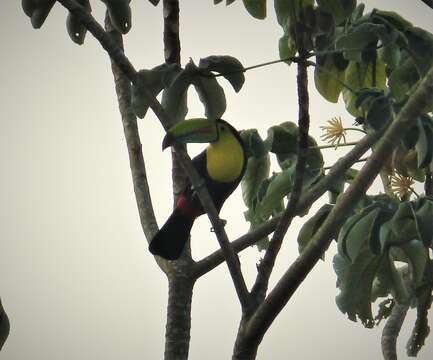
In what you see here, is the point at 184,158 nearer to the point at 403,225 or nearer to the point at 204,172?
the point at 403,225

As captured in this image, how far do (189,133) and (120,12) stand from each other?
2.06ft

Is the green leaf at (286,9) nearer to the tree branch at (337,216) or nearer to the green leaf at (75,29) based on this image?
the tree branch at (337,216)

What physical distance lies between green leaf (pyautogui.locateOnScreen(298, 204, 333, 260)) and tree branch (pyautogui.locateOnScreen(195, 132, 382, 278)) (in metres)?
0.07

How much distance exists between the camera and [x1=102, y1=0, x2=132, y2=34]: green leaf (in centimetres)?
285

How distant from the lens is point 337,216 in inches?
85.5

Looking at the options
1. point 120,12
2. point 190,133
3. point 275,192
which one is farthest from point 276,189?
point 120,12

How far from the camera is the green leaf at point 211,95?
266 centimetres

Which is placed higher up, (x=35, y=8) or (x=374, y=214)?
(x=35, y=8)

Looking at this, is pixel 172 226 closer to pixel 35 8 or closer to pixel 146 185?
pixel 146 185

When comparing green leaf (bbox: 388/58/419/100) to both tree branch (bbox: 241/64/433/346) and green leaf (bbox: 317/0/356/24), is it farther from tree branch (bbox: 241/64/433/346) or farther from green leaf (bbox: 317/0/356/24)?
tree branch (bbox: 241/64/433/346)

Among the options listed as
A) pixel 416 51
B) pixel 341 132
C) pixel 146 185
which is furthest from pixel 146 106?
pixel 416 51

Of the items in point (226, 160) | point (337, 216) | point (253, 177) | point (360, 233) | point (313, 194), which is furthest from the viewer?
point (226, 160)

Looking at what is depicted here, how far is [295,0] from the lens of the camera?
2502 mm

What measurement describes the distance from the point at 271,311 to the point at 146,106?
89 cm
